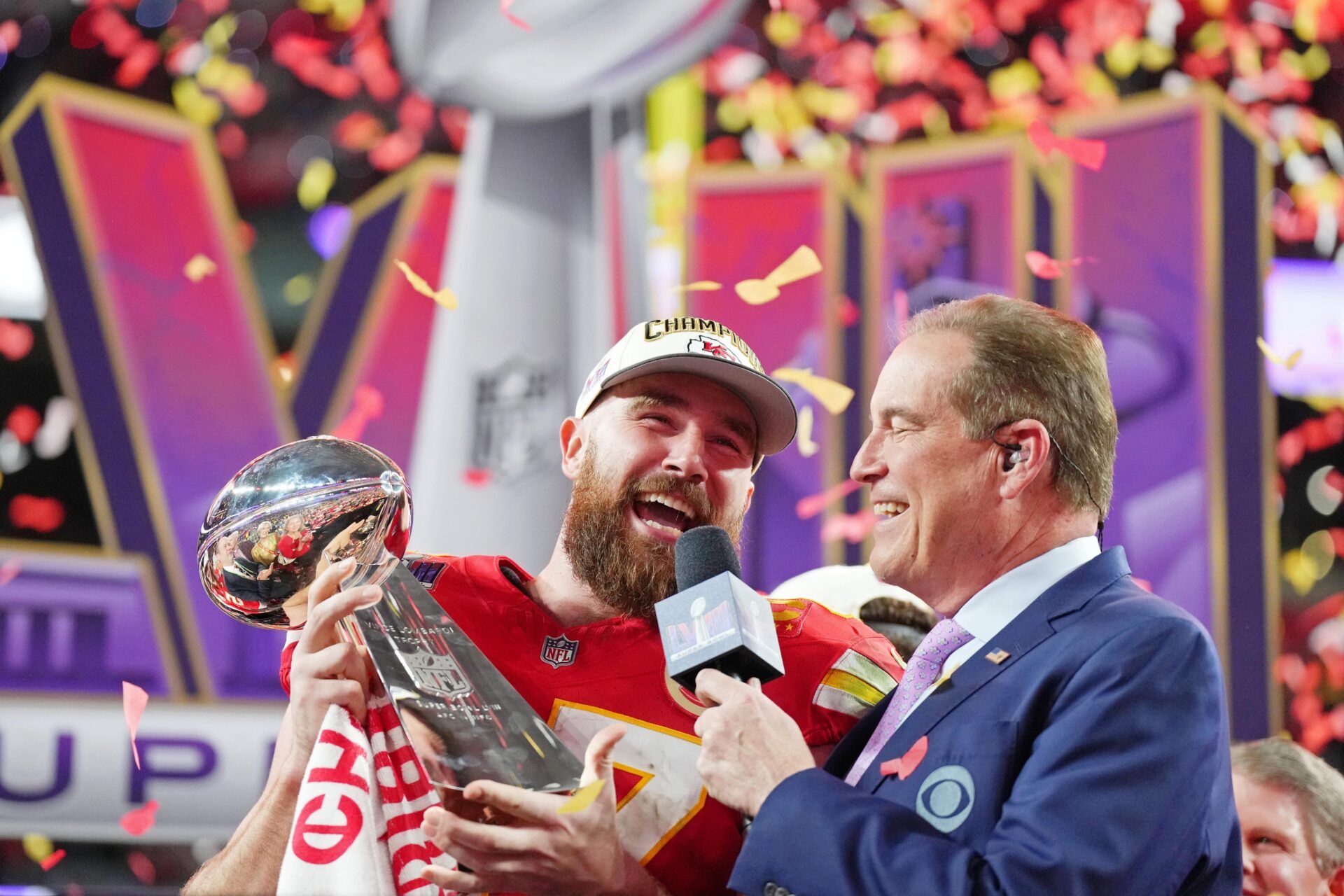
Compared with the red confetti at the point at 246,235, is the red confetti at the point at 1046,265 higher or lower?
lower

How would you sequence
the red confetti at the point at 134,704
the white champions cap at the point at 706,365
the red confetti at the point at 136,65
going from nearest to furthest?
the white champions cap at the point at 706,365 < the red confetti at the point at 134,704 < the red confetti at the point at 136,65

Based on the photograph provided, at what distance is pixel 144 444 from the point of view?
16.2 feet

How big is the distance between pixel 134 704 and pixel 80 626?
0.39m

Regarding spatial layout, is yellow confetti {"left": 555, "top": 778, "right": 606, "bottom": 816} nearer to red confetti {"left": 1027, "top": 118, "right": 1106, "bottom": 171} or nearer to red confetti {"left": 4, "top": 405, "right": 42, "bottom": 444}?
red confetti {"left": 4, "top": 405, "right": 42, "bottom": 444}

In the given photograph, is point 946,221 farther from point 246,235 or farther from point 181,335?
point 181,335

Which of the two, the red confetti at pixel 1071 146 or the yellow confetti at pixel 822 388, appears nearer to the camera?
the yellow confetti at pixel 822 388

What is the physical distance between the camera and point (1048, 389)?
200 centimetres

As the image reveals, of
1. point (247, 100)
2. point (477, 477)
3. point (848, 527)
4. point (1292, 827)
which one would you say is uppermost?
point (247, 100)

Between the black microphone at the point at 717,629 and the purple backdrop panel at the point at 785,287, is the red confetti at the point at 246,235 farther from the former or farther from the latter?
the black microphone at the point at 717,629

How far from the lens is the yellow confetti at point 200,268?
508 cm

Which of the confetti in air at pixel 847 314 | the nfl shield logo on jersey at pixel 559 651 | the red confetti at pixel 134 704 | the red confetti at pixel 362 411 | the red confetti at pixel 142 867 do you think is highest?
the nfl shield logo on jersey at pixel 559 651

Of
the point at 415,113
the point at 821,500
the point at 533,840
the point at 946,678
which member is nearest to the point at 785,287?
the point at 821,500

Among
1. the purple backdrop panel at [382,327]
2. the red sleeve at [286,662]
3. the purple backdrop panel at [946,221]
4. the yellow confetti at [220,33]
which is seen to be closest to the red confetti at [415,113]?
the purple backdrop panel at [382,327]

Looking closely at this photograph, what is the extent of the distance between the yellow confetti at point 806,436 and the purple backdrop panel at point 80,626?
247cm
